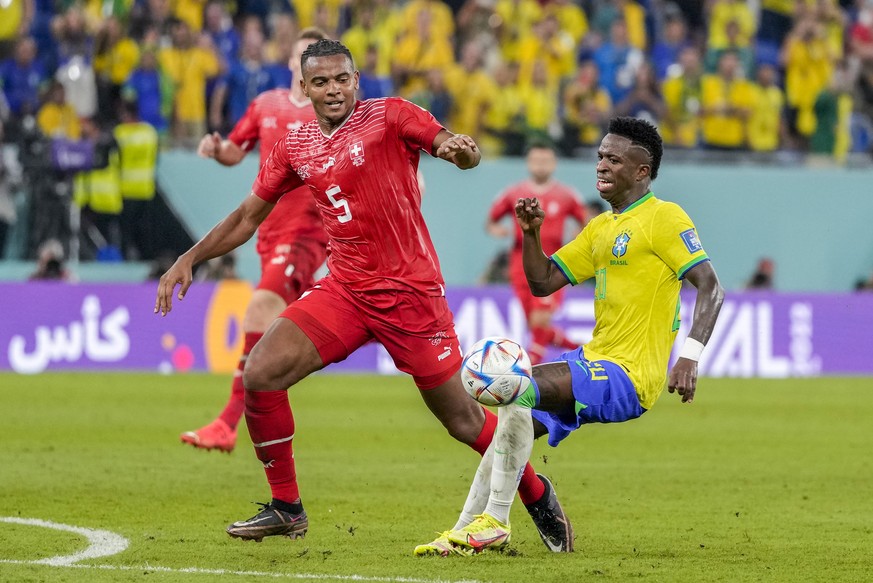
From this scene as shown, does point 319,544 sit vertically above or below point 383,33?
below

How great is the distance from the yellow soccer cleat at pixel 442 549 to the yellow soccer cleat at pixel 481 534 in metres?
0.02

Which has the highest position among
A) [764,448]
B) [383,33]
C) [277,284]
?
[383,33]

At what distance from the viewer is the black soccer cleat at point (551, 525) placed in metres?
6.79

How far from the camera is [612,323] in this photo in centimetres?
673

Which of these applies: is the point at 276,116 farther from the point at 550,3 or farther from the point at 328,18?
the point at 550,3

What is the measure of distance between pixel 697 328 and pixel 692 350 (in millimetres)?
130

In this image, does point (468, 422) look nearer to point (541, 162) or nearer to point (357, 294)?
point (357, 294)

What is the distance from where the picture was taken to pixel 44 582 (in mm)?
5766

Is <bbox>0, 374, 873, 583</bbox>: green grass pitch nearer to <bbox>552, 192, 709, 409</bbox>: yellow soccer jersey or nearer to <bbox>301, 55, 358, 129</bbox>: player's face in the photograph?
<bbox>552, 192, 709, 409</bbox>: yellow soccer jersey

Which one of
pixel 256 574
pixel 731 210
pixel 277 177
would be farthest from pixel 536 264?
pixel 731 210

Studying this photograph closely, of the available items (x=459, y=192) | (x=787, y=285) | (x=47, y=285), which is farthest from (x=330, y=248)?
(x=787, y=285)

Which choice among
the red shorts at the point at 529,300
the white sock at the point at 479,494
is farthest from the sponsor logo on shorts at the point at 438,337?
the red shorts at the point at 529,300

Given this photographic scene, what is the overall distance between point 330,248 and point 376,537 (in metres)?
1.43

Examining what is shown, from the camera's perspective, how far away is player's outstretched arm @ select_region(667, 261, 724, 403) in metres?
6.20
